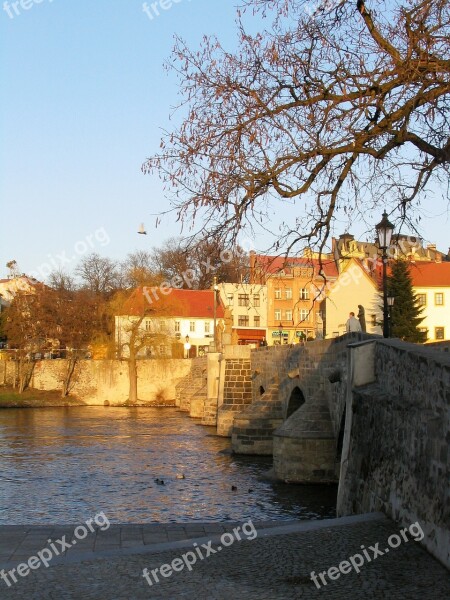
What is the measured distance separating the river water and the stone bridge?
1171 millimetres

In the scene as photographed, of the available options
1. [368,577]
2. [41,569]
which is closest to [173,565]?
[41,569]

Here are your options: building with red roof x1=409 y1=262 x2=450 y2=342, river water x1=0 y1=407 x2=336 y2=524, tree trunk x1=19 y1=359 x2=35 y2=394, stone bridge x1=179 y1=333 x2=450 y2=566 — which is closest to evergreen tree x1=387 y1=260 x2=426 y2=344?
building with red roof x1=409 y1=262 x2=450 y2=342

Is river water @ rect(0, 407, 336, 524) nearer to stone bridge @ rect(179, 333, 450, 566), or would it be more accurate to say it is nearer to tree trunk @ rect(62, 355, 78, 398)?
stone bridge @ rect(179, 333, 450, 566)

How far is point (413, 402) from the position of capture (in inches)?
358

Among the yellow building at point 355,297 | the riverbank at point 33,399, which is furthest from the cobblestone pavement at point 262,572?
the riverbank at point 33,399

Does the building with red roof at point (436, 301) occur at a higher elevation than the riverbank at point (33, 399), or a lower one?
higher

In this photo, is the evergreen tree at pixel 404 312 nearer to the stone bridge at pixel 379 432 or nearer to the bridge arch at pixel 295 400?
the bridge arch at pixel 295 400

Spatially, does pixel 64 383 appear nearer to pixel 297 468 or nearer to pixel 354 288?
pixel 354 288

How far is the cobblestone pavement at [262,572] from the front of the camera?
6801 mm

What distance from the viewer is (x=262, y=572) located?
746 centimetres

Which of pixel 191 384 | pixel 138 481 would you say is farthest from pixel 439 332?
pixel 138 481

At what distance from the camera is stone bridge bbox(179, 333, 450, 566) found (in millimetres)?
7969

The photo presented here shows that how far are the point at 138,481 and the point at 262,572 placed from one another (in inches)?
573

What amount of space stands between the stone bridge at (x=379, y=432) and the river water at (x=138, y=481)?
1.17m
